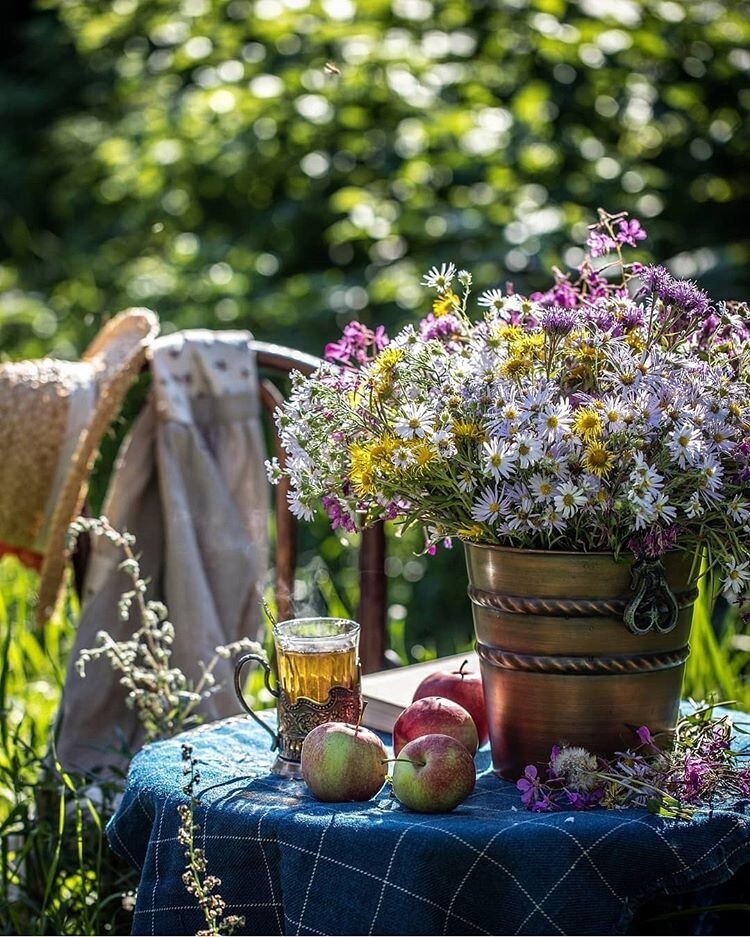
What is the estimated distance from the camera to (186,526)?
2.55m

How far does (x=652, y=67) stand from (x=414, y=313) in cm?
149

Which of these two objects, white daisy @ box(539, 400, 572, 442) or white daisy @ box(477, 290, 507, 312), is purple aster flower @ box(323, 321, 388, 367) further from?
white daisy @ box(539, 400, 572, 442)

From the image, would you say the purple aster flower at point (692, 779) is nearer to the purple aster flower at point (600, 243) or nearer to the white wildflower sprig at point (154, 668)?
the purple aster flower at point (600, 243)

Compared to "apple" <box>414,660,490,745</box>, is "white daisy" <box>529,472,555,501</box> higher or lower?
higher

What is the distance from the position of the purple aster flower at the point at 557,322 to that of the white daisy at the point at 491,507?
0.20 metres

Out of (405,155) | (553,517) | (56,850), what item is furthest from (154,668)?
(405,155)

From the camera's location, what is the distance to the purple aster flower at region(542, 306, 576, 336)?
59.4 inches

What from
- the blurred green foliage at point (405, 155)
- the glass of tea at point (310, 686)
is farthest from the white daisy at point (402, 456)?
the blurred green foliage at point (405, 155)

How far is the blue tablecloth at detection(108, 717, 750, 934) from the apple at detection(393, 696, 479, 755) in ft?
0.41

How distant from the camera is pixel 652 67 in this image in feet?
15.9

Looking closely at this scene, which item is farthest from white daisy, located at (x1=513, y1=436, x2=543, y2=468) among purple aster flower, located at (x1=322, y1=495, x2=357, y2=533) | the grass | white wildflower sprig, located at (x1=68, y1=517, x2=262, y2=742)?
white wildflower sprig, located at (x1=68, y1=517, x2=262, y2=742)

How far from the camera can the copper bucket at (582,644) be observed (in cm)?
154

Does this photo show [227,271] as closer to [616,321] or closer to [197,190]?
[197,190]

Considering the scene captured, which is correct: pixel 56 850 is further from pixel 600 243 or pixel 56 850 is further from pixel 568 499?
pixel 600 243
